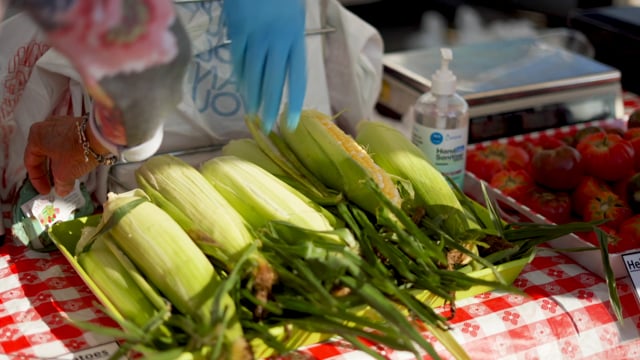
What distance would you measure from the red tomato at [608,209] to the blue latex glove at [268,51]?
58cm

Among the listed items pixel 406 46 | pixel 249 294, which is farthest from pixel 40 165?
pixel 406 46

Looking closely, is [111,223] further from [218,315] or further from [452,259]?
[452,259]

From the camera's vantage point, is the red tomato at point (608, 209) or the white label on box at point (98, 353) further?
the red tomato at point (608, 209)

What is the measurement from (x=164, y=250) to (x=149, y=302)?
7cm

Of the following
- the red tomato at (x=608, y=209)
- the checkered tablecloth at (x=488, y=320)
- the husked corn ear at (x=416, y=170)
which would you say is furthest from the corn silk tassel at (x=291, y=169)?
the red tomato at (x=608, y=209)

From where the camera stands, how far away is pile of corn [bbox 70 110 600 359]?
87cm

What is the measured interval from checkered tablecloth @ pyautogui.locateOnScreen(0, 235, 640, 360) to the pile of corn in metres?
0.06

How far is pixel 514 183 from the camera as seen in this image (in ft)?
4.37

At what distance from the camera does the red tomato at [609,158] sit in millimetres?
1291

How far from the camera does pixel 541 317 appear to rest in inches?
40.5

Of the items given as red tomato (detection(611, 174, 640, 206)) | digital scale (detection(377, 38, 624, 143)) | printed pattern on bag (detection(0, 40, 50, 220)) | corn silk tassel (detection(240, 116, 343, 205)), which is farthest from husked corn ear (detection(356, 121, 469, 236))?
printed pattern on bag (detection(0, 40, 50, 220))

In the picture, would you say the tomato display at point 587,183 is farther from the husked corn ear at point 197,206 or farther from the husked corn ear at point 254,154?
the husked corn ear at point 197,206

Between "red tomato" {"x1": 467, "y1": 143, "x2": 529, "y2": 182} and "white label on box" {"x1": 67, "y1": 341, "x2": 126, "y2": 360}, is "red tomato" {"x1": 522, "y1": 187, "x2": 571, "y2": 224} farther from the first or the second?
"white label on box" {"x1": 67, "y1": 341, "x2": 126, "y2": 360}

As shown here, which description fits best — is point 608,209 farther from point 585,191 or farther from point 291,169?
point 291,169
